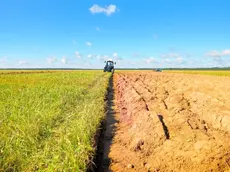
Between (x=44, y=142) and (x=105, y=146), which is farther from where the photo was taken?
(x=105, y=146)

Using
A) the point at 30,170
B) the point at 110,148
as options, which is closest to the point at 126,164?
the point at 110,148

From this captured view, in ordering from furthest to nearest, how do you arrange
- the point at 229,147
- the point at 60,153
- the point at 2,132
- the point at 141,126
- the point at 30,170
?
1. the point at 141,126
2. the point at 2,132
3. the point at 229,147
4. the point at 60,153
5. the point at 30,170

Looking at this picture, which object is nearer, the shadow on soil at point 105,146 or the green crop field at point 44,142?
the green crop field at point 44,142

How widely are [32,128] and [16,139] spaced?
564 millimetres

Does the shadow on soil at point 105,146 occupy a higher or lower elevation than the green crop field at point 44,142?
lower

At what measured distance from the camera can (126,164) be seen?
518 cm

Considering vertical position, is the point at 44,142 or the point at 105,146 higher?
the point at 44,142

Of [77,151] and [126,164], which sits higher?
[77,151]

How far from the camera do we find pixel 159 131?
19.4 feet

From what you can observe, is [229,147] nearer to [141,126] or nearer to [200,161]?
[200,161]

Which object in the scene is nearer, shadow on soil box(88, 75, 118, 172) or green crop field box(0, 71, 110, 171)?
green crop field box(0, 71, 110, 171)

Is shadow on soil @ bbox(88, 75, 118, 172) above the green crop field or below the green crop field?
below

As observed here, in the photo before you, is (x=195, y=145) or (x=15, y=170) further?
(x=195, y=145)

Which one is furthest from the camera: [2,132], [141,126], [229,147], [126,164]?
[141,126]
